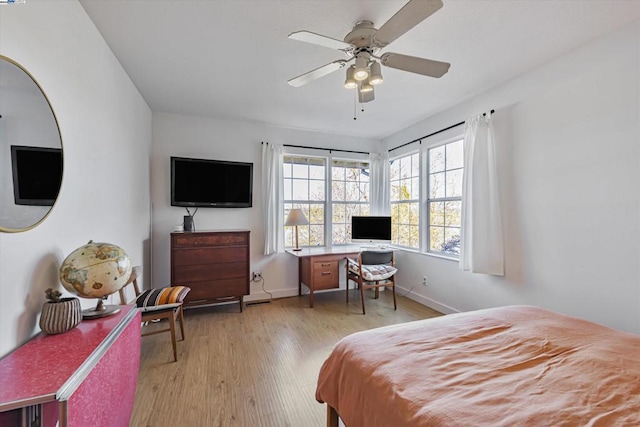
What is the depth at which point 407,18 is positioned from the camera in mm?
1440

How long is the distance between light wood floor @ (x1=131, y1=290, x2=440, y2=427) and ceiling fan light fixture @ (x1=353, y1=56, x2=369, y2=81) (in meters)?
2.25

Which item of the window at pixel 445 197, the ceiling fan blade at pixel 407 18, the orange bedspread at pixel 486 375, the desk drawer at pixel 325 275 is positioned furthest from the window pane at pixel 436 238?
the ceiling fan blade at pixel 407 18

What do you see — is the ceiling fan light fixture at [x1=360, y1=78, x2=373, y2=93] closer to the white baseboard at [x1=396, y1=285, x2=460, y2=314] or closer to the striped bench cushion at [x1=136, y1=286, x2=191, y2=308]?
the striped bench cushion at [x1=136, y1=286, x2=191, y2=308]

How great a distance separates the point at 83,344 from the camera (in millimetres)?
1099

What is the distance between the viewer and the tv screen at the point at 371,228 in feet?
13.6

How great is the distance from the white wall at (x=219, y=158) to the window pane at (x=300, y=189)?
1.71 feet

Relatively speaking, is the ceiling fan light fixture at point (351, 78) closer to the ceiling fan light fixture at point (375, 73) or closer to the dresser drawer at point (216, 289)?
the ceiling fan light fixture at point (375, 73)

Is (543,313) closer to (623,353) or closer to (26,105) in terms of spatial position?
(623,353)

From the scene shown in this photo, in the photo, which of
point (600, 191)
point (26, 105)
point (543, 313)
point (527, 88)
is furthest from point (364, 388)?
point (527, 88)

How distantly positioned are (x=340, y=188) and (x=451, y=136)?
1846mm

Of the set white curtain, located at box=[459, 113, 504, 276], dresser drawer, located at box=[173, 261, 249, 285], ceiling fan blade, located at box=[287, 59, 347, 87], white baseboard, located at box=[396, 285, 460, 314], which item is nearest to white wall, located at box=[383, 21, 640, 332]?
white curtain, located at box=[459, 113, 504, 276]

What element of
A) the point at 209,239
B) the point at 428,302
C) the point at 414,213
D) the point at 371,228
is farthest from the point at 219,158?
the point at 428,302

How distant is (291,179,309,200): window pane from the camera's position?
4270 millimetres

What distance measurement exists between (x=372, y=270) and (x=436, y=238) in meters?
1.00
